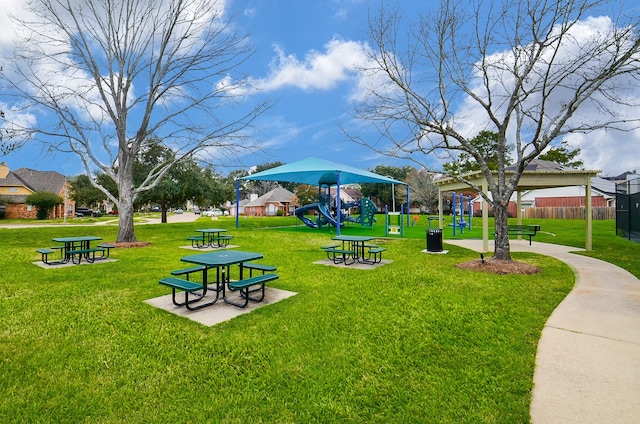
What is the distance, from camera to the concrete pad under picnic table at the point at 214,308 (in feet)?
16.0

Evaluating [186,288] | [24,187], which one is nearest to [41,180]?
[24,187]

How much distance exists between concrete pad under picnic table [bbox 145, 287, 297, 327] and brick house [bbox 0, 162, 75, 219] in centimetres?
3873

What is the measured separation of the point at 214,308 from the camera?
5344 mm

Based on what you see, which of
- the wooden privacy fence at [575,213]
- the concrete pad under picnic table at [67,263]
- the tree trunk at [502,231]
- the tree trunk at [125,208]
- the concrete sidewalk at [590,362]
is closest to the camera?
the concrete sidewalk at [590,362]

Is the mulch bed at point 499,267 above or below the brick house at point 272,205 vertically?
below

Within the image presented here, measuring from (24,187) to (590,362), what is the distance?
5989cm

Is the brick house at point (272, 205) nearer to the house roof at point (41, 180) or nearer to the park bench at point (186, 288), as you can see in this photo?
the house roof at point (41, 180)

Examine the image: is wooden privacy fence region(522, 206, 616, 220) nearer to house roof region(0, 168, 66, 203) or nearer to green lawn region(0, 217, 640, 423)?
green lawn region(0, 217, 640, 423)

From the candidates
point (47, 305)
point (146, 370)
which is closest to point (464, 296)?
point (146, 370)

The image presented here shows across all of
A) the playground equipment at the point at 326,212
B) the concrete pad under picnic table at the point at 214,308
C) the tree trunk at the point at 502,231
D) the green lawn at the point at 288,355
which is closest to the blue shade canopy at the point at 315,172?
the playground equipment at the point at 326,212

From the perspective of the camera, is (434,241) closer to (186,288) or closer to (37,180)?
(186,288)

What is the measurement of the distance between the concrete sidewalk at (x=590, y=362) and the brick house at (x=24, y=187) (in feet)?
143

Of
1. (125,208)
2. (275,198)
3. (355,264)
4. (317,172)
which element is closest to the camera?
(355,264)

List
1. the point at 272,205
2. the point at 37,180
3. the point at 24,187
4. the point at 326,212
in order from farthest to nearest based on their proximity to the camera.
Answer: the point at 272,205, the point at 37,180, the point at 24,187, the point at 326,212
